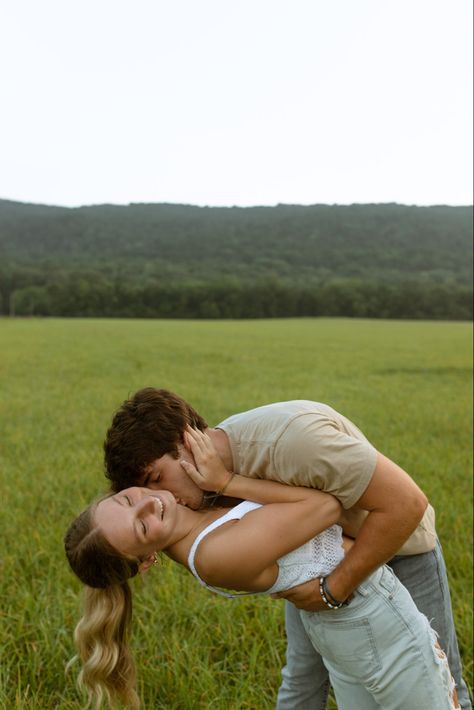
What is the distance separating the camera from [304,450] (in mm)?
1461

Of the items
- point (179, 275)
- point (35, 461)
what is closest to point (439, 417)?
point (35, 461)

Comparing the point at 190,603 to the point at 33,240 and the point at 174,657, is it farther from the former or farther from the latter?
the point at 33,240

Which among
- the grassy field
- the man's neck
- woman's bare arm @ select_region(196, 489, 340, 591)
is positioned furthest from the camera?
the grassy field

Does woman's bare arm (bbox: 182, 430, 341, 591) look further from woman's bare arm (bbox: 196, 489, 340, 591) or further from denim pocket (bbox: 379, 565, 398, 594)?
denim pocket (bbox: 379, 565, 398, 594)

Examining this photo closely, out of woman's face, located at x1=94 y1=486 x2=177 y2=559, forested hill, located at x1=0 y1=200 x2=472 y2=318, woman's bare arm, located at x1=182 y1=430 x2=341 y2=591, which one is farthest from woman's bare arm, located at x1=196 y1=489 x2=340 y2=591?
forested hill, located at x1=0 y1=200 x2=472 y2=318

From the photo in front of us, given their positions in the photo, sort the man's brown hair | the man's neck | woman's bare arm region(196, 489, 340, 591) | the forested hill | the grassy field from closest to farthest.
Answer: woman's bare arm region(196, 489, 340, 591), the man's brown hair, the man's neck, the grassy field, the forested hill

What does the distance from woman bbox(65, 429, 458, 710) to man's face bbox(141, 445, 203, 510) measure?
1.1 inches

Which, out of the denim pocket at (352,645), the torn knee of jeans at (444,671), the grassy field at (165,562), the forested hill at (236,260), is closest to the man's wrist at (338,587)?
the denim pocket at (352,645)

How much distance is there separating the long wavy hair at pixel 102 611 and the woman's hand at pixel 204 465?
255mm

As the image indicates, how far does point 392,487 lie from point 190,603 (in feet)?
6.37

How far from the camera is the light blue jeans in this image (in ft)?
5.55

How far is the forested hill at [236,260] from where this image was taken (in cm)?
6400

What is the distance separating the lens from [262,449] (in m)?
1.54

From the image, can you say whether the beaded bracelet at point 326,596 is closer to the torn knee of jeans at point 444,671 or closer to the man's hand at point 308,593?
the man's hand at point 308,593
